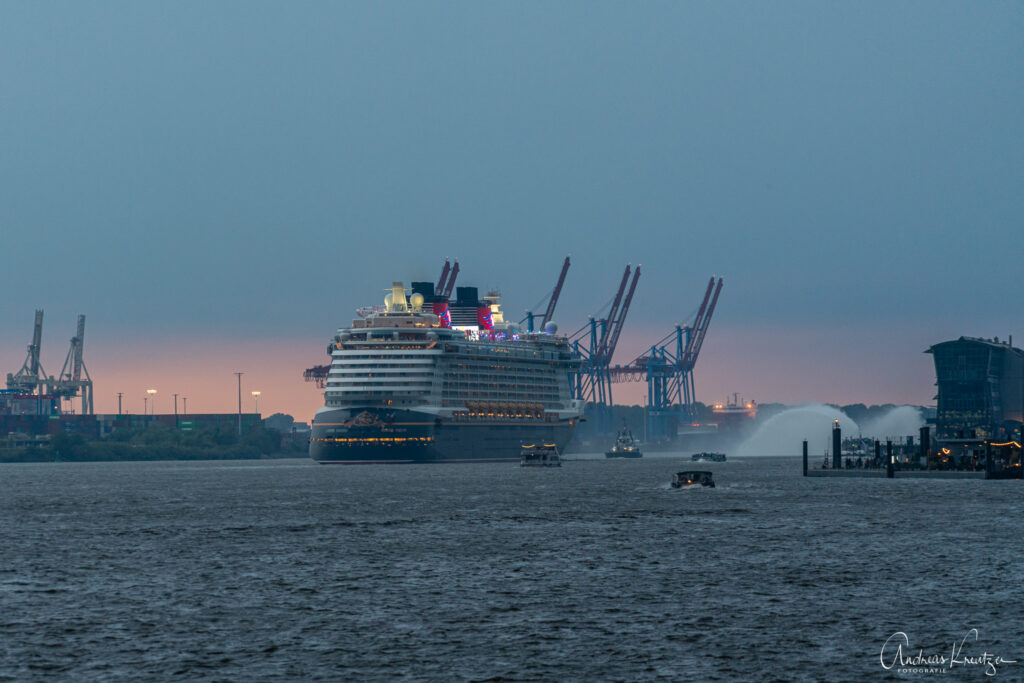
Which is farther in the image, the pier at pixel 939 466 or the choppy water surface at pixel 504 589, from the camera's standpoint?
the pier at pixel 939 466

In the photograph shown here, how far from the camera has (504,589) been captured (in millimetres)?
56719

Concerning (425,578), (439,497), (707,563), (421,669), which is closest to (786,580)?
(707,563)

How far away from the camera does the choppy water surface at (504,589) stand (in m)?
41.4

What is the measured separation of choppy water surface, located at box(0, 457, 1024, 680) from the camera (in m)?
41.4

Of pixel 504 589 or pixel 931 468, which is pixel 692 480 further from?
pixel 504 589

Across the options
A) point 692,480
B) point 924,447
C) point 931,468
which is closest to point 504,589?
point 692,480
